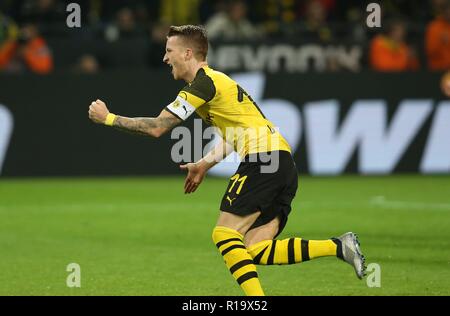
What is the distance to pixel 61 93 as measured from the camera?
16.1m

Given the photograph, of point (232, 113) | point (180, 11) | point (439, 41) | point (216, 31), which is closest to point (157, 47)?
point (216, 31)

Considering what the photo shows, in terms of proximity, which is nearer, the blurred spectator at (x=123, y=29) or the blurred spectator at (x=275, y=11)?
the blurred spectator at (x=123, y=29)

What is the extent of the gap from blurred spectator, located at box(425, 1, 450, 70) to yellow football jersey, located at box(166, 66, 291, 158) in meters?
10.6

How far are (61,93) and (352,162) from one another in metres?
4.68

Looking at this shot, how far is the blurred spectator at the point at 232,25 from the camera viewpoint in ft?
56.2

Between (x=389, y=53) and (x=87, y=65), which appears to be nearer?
(x=87, y=65)

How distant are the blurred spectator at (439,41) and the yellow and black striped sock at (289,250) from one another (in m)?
10.7

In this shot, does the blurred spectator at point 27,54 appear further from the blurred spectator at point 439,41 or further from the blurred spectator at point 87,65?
the blurred spectator at point 439,41

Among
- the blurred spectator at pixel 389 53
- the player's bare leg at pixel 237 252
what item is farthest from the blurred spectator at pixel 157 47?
the player's bare leg at pixel 237 252

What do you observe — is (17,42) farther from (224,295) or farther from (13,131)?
(224,295)

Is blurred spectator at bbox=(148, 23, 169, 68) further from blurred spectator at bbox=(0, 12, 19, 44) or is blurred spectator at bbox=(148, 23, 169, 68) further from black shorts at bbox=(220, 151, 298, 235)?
black shorts at bbox=(220, 151, 298, 235)

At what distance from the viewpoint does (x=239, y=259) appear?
6852mm

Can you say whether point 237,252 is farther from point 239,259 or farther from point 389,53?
point 389,53

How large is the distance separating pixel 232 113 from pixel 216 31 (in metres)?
10.3
